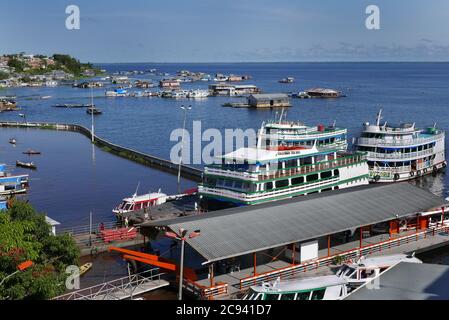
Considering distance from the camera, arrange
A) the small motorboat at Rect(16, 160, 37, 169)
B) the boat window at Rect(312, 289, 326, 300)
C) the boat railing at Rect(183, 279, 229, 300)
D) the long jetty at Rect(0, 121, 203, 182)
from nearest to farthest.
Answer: the boat window at Rect(312, 289, 326, 300)
the boat railing at Rect(183, 279, 229, 300)
the long jetty at Rect(0, 121, 203, 182)
the small motorboat at Rect(16, 160, 37, 169)

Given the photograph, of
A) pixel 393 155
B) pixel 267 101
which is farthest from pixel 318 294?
pixel 267 101

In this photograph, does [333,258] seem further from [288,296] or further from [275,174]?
[275,174]

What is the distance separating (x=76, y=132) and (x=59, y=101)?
5884 cm

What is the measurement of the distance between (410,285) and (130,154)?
161ft

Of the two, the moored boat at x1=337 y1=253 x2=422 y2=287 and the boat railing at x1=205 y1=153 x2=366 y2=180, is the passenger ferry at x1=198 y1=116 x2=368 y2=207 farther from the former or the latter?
the moored boat at x1=337 y1=253 x2=422 y2=287

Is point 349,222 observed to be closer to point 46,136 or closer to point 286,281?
point 286,281

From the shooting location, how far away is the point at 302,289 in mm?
21062

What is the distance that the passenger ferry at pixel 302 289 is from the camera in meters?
20.8

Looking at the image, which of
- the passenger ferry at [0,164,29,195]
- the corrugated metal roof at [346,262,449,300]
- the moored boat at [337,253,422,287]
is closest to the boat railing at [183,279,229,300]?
the moored boat at [337,253,422,287]

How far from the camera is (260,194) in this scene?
3138 cm

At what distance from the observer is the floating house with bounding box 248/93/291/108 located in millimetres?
118812

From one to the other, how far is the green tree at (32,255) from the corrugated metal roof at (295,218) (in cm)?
471

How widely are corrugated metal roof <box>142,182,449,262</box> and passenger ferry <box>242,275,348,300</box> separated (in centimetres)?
182

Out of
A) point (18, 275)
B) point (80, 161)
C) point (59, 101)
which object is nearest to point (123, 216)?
point (18, 275)
